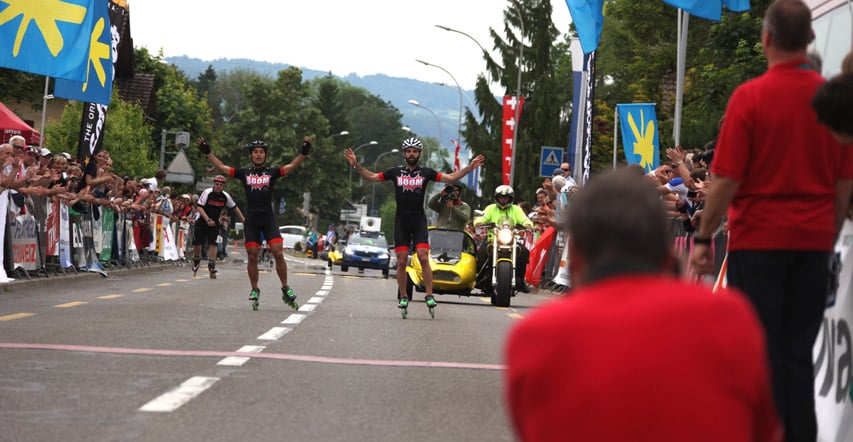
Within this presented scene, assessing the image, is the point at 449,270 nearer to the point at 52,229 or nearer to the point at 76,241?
the point at 52,229

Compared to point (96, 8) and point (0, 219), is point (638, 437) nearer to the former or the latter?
point (0, 219)

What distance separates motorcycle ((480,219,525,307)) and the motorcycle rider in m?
0.10

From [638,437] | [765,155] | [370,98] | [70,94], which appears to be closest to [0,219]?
[70,94]

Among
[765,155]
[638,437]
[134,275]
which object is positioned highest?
[765,155]

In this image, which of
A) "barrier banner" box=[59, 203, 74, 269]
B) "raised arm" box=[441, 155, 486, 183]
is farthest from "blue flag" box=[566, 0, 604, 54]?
"barrier banner" box=[59, 203, 74, 269]

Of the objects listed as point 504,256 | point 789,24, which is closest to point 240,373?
point 789,24

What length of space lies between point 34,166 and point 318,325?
21.5 feet

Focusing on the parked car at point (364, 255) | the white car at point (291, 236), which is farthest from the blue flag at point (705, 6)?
the white car at point (291, 236)

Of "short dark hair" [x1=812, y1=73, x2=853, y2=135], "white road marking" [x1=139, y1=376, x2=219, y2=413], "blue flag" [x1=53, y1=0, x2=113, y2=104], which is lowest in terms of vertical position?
"white road marking" [x1=139, y1=376, x2=219, y2=413]

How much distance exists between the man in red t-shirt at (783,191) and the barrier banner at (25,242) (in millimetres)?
15532

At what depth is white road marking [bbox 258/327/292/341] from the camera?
13.0m

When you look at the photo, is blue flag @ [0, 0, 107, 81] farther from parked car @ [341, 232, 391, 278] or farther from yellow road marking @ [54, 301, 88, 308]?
parked car @ [341, 232, 391, 278]

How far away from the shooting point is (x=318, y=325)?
1522cm

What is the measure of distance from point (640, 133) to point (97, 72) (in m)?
8.99
